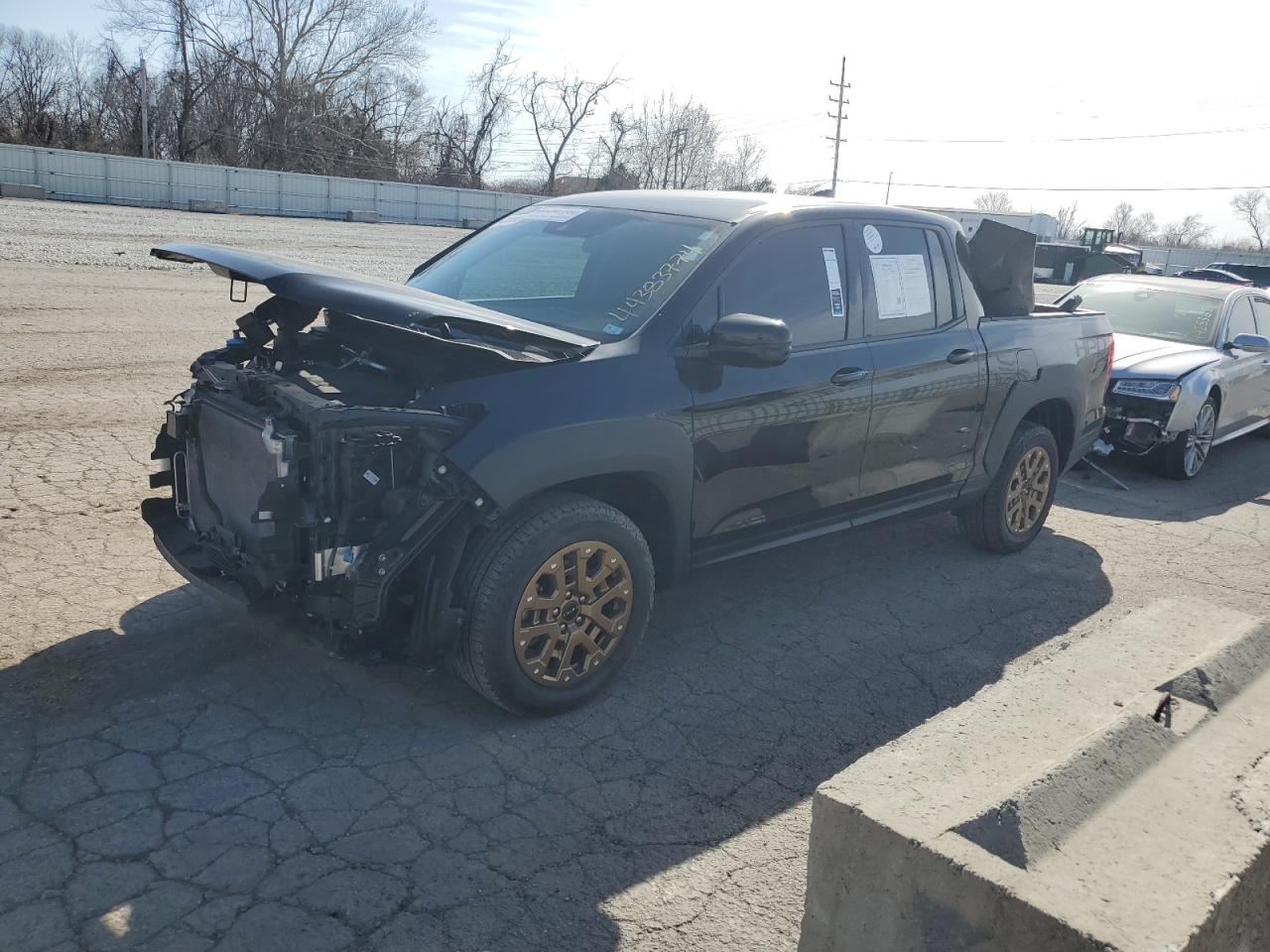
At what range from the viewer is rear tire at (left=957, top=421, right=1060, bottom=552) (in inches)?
235

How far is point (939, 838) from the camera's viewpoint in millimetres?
2316

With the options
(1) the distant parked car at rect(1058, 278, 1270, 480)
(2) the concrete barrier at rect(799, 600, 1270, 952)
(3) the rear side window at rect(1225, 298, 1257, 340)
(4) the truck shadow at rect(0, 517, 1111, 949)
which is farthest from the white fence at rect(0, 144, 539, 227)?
(2) the concrete barrier at rect(799, 600, 1270, 952)

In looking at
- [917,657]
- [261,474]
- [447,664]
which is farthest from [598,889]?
[917,657]

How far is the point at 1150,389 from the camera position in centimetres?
854

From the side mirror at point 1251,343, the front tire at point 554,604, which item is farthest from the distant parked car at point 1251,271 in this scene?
the front tire at point 554,604

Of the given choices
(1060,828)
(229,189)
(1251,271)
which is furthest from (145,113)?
A: (1060,828)

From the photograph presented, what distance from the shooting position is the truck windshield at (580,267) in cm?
430

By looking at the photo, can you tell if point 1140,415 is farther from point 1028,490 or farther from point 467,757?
point 467,757

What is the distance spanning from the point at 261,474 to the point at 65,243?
17684 mm

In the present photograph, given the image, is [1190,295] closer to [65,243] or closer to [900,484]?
[900,484]

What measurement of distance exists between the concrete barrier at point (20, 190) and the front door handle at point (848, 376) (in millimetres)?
32717

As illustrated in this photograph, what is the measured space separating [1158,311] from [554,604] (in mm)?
8364

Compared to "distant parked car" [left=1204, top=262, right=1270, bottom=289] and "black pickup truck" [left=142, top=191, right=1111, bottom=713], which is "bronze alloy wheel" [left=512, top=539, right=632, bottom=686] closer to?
"black pickup truck" [left=142, top=191, right=1111, bottom=713]

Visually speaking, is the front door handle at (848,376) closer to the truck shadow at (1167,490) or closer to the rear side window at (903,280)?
the rear side window at (903,280)
